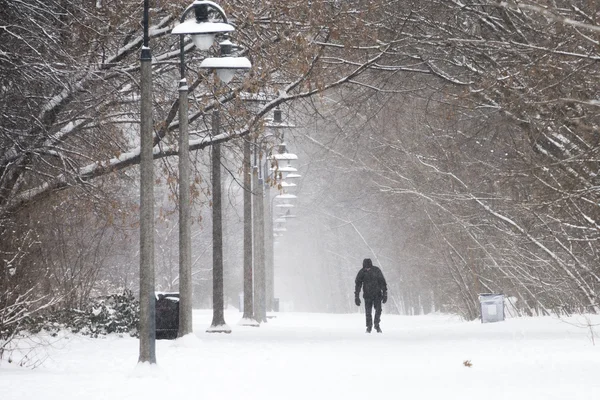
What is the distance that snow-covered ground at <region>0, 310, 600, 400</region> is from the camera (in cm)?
1305

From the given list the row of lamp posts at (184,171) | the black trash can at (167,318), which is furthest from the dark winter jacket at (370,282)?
the black trash can at (167,318)

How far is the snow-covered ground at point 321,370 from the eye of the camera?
1305 centimetres

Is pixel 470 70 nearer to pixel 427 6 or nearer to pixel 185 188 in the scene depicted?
pixel 427 6

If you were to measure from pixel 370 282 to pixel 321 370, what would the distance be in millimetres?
12309

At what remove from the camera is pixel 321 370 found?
646 inches

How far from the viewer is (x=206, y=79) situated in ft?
69.1

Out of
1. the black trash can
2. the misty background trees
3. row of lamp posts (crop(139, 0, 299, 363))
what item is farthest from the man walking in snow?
the black trash can

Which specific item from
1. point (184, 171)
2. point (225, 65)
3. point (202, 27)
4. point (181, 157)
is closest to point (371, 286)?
point (184, 171)

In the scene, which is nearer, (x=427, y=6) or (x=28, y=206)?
(x=28, y=206)

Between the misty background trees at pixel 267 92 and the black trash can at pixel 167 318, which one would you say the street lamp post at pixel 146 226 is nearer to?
the misty background trees at pixel 267 92

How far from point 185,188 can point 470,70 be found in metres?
6.30

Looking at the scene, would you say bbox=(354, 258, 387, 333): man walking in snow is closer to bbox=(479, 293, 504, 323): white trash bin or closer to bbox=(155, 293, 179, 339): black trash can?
bbox=(479, 293, 504, 323): white trash bin

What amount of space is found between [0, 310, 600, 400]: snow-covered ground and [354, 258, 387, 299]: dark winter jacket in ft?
13.9

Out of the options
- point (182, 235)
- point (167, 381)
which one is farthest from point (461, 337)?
point (167, 381)
